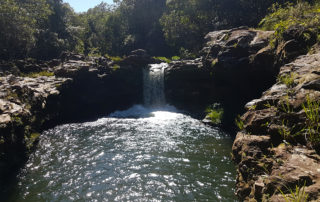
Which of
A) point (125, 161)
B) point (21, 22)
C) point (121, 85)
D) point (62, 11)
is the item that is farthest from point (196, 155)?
point (62, 11)

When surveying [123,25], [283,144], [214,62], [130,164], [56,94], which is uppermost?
[123,25]

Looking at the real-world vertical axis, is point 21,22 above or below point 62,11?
below

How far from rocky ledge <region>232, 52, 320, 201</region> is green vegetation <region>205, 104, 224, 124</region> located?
1212 cm

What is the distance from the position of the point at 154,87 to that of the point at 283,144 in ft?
75.8

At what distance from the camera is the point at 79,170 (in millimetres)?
11508

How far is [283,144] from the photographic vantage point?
18.4 feet

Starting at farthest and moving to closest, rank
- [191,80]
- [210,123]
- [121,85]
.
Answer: [121,85]
[191,80]
[210,123]

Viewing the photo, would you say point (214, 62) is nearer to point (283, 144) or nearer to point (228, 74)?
point (228, 74)

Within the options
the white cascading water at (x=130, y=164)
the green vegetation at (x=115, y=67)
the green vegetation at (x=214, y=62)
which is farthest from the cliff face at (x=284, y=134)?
the green vegetation at (x=115, y=67)

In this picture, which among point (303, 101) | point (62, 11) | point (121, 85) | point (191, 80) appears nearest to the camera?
point (303, 101)

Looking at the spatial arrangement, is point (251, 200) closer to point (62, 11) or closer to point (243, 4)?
point (243, 4)

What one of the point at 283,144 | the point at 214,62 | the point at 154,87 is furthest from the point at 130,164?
the point at 154,87

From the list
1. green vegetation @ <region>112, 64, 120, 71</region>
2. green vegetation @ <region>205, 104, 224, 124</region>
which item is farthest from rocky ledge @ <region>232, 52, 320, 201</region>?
green vegetation @ <region>112, 64, 120, 71</region>

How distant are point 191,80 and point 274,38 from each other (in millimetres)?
11575
